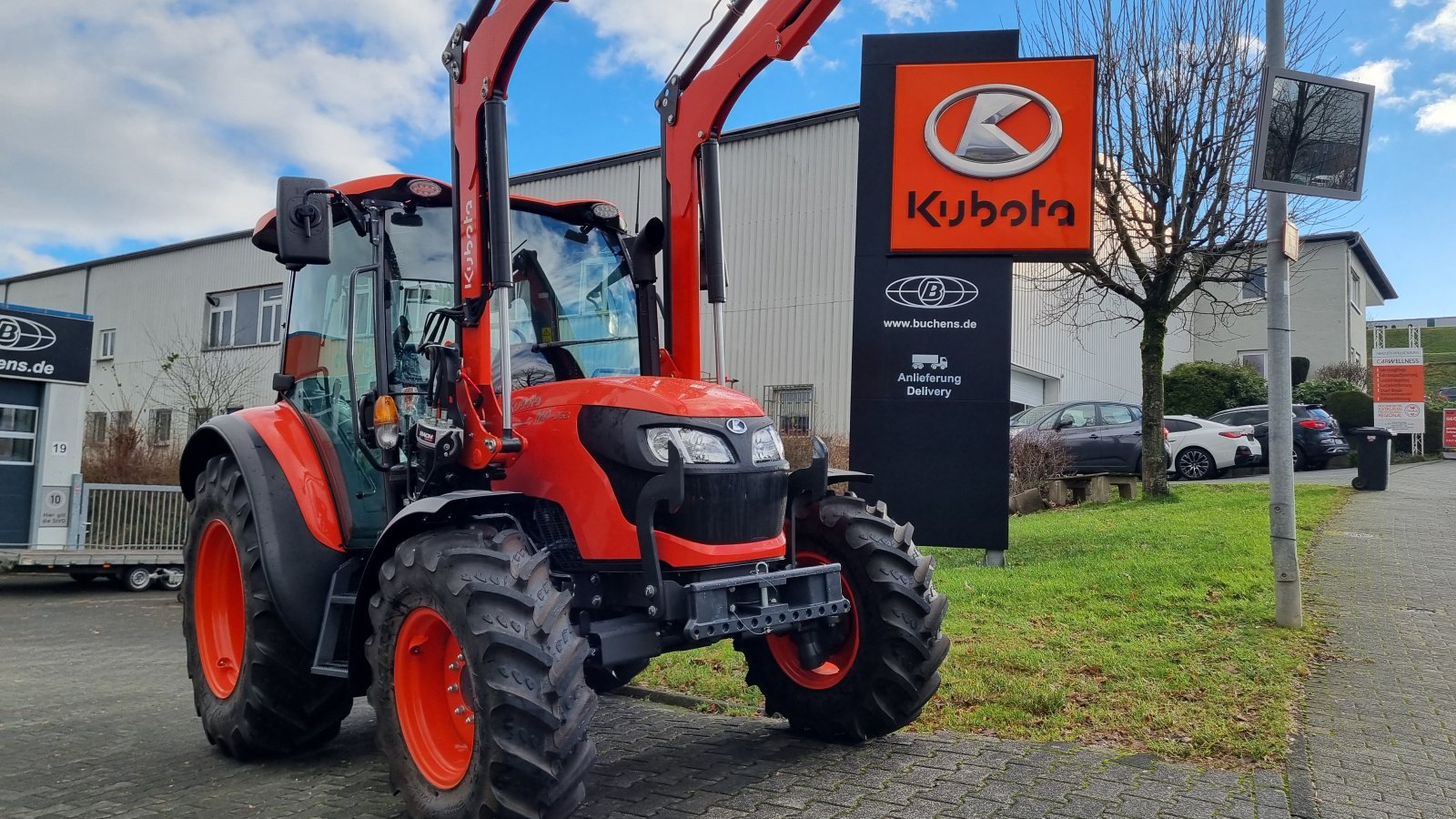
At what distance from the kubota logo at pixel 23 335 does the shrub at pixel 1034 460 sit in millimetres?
13739

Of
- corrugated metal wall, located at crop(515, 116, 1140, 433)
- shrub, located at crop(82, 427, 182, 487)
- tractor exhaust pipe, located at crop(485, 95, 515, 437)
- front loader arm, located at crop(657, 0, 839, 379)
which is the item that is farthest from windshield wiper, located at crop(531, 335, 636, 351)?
corrugated metal wall, located at crop(515, 116, 1140, 433)

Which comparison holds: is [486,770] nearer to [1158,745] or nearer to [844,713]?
[844,713]

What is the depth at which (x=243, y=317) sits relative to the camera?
31109 mm

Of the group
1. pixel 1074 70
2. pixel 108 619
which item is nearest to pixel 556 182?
pixel 108 619

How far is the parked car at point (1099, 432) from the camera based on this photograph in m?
18.2

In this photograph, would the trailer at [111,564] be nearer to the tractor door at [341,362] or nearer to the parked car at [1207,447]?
the tractor door at [341,362]

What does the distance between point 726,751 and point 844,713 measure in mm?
571

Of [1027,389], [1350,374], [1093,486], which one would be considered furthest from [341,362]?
[1350,374]

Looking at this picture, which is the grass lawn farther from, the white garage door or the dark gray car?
the white garage door

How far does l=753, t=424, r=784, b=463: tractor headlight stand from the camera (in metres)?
4.27

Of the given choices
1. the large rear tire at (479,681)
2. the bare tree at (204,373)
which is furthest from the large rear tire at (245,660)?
the bare tree at (204,373)

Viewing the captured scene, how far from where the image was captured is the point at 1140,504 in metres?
14.4

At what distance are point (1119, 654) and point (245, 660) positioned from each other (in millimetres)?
4642

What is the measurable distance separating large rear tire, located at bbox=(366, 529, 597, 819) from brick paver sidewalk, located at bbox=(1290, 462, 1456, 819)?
285 cm
